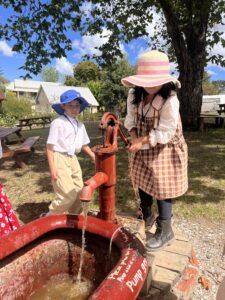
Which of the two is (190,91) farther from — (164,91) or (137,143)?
(137,143)

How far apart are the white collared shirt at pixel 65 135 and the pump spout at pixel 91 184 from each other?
3.28 feet

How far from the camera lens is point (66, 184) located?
3.14 metres

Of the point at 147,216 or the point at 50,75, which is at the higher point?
the point at 50,75

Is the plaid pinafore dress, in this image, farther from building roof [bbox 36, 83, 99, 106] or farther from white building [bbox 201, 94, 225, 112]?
building roof [bbox 36, 83, 99, 106]

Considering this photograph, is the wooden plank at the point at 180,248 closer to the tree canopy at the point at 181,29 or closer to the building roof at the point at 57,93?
the tree canopy at the point at 181,29

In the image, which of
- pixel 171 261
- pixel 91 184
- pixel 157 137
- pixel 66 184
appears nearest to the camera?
pixel 91 184

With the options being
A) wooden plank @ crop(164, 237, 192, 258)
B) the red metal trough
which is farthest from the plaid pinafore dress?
the red metal trough

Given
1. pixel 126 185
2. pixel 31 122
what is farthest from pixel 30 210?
pixel 31 122

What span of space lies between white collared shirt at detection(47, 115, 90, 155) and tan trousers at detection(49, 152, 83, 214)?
7cm

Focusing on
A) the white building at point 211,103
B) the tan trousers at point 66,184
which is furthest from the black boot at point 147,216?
the white building at point 211,103

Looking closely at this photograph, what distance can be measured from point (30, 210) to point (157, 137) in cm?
237

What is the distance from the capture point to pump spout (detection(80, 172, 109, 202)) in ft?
6.06

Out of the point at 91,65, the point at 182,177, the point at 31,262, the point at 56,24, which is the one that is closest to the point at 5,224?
the point at 31,262

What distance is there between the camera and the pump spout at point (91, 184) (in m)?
1.85
